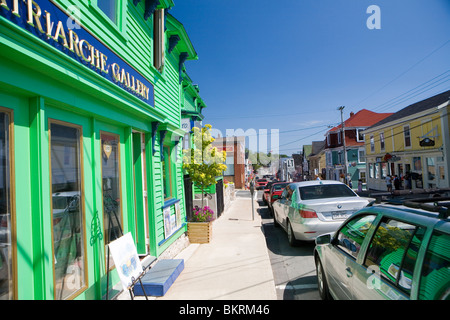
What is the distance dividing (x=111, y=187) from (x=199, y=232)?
13.0 ft

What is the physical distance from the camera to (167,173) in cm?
736

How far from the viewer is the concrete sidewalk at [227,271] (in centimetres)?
442

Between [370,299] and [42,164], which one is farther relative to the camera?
[42,164]

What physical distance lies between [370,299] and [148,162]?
4.51 metres

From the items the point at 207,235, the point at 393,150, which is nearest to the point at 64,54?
the point at 207,235

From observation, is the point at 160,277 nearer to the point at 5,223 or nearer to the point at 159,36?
the point at 5,223

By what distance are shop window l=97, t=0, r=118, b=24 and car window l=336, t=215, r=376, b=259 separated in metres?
4.60

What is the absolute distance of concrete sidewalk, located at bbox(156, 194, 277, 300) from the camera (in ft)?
14.5

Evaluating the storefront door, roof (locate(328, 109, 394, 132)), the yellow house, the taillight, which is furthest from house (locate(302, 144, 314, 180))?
the storefront door

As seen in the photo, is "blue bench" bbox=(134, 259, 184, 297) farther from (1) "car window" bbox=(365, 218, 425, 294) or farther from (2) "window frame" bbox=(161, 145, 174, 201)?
(1) "car window" bbox=(365, 218, 425, 294)

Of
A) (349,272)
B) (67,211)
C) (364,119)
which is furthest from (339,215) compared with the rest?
(364,119)

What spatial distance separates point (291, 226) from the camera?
714 centimetres

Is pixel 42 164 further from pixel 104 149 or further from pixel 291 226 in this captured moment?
pixel 291 226

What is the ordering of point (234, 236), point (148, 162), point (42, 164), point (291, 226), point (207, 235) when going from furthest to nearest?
point (234, 236)
point (207, 235)
point (291, 226)
point (148, 162)
point (42, 164)
